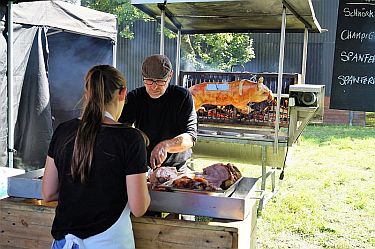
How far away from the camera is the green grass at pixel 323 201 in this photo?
4.74m

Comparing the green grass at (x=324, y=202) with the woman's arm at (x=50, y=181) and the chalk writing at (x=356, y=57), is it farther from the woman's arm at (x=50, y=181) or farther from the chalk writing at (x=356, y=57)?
Answer: the woman's arm at (x=50, y=181)

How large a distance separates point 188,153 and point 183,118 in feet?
1.01

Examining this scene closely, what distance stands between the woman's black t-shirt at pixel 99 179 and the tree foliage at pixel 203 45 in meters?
10.7

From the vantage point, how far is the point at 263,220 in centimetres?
527

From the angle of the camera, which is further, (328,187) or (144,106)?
(328,187)

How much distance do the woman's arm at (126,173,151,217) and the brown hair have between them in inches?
6.8

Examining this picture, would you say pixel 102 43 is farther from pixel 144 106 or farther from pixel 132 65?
pixel 132 65

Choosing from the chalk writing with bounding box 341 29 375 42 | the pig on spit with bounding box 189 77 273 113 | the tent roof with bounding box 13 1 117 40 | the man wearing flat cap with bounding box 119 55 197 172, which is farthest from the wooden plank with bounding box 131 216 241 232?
the tent roof with bounding box 13 1 117 40

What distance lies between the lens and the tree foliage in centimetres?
1277

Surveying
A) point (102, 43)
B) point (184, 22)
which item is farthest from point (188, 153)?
point (102, 43)

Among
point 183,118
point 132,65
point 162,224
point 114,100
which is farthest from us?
point 132,65

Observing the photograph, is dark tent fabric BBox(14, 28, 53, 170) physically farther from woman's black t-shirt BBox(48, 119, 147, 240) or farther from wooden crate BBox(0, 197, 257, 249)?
woman's black t-shirt BBox(48, 119, 147, 240)

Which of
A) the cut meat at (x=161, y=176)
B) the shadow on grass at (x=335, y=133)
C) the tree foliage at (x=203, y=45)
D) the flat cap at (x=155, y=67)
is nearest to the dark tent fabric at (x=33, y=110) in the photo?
the flat cap at (x=155, y=67)

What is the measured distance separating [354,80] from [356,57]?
6.3 inches
